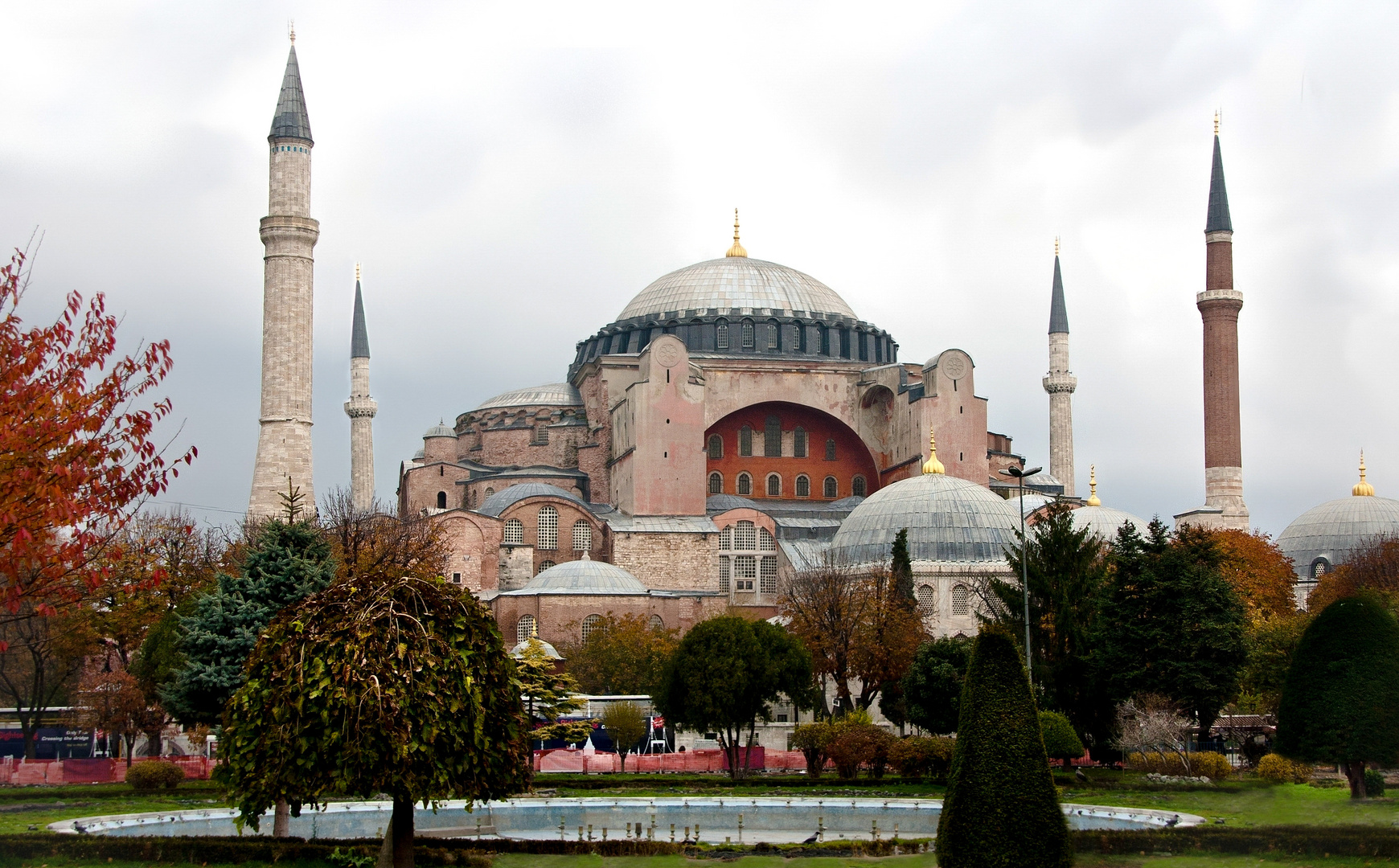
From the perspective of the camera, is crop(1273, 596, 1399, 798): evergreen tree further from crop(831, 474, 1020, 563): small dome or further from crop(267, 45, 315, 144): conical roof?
crop(267, 45, 315, 144): conical roof

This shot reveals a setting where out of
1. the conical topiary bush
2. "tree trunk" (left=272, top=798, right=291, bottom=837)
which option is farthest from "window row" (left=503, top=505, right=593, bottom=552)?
the conical topiary bush

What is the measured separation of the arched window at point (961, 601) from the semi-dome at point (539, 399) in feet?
56.8

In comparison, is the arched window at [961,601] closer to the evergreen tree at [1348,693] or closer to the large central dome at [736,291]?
the large central dome at [736,291]

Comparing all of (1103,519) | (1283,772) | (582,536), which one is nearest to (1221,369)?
(1103,519)

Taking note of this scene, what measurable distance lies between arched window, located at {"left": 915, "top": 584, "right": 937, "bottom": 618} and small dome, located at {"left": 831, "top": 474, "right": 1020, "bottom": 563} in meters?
0.69

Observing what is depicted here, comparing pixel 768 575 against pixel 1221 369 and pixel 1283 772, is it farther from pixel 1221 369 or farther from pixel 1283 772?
pixel 1283 772

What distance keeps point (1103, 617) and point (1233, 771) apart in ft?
10.5

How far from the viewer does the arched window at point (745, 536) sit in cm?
4169

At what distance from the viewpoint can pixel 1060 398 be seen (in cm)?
5500

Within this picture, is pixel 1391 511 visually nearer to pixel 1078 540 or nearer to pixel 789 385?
pixel 789 385

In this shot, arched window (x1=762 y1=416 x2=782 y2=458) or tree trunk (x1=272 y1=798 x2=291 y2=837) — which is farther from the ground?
arched window (x1=762 y1=416 x2=782 y2=458)

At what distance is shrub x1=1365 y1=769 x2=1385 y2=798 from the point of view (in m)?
17.9

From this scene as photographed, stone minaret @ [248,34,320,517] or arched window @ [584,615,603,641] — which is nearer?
arched window @ [584,615,603,641]

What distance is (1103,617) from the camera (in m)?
25.0
